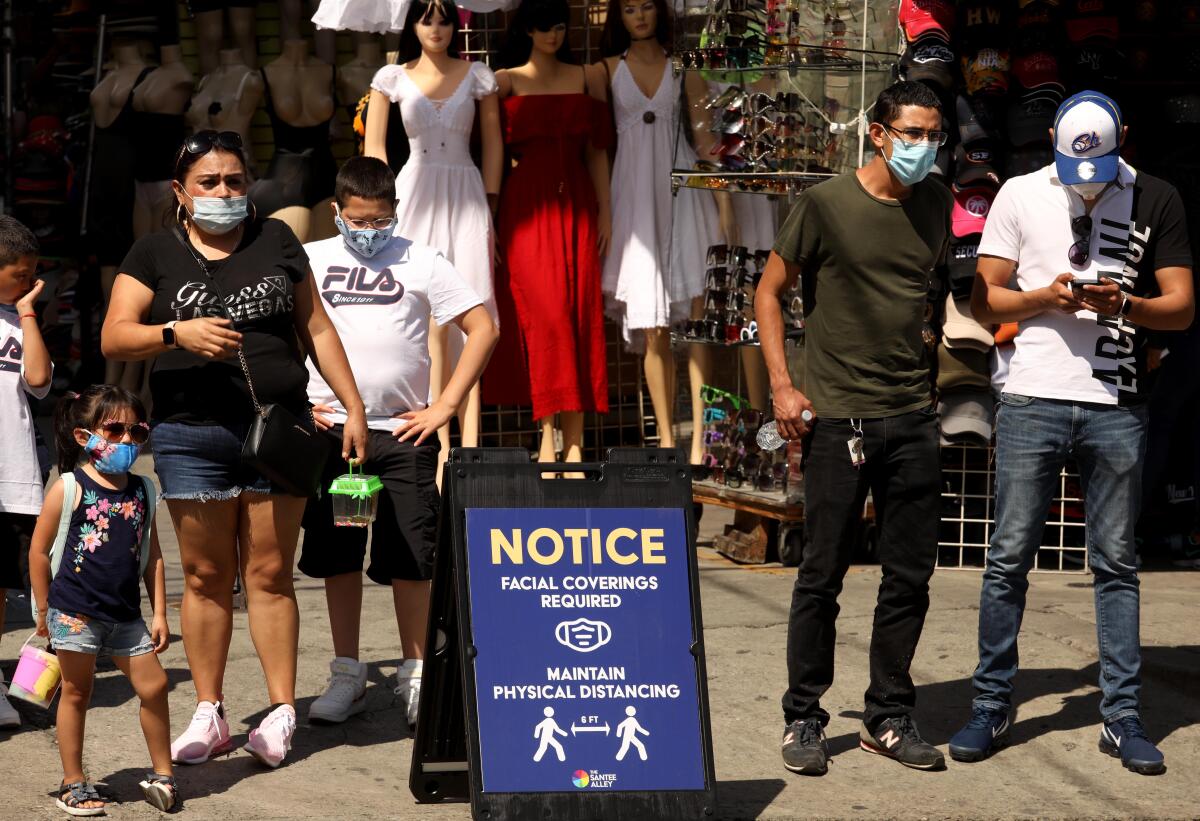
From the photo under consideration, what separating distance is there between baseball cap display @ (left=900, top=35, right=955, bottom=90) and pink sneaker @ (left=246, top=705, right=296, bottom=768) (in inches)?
146

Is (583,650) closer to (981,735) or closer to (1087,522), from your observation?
(981,735)

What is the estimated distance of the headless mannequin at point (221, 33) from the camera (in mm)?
9680

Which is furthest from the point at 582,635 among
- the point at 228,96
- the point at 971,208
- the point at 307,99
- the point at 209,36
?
the point at 209,36

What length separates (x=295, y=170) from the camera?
9211mm

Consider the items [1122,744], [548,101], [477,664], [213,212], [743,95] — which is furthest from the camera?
[548,101]

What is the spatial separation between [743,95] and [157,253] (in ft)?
10.9

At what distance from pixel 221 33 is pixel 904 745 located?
6287 millimetres

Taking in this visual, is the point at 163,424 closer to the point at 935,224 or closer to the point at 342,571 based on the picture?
the point at 342,571

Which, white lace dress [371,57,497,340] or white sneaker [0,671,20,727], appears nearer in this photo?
white sneaker [0,671,20,727]

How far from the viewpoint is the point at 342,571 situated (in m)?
5.61

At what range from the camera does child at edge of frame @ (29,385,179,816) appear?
4.61 metres

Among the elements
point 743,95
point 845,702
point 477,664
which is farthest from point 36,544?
point 743,95

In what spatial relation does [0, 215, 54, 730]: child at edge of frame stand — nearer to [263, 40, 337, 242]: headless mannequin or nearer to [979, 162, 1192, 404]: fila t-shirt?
[979, 162, 1192, 404]: fila t-shirt

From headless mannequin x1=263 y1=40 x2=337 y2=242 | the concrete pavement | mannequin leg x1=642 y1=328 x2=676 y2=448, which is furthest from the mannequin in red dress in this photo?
the concrete pavement
